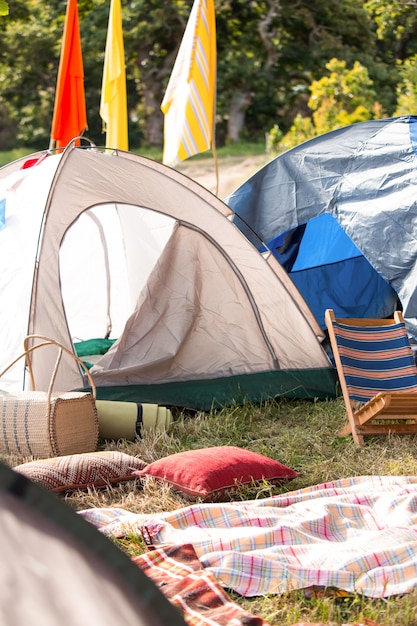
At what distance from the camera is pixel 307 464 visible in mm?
3889

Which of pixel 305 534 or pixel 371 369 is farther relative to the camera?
pixel 371 369

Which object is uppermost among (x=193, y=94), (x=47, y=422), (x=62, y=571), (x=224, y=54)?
Answer: (x=224, y=54)

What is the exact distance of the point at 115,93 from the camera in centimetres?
759

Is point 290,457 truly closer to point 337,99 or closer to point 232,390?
point 232,390

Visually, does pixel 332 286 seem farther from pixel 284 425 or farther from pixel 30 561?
pixel 30 561

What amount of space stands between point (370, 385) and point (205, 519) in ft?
5.69

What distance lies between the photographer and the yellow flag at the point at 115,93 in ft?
24.6

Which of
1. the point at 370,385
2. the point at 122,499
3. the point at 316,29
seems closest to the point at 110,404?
the point at 122,499

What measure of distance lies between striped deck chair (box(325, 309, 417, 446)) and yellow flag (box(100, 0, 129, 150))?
3.50 m

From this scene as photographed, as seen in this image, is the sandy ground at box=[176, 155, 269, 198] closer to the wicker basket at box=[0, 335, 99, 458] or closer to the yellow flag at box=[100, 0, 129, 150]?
the yellow flag at box=[100, 0, 129, 150]

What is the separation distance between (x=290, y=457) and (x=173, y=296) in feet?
5.30

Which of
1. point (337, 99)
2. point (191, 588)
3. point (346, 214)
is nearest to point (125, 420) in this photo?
point (191, 588)

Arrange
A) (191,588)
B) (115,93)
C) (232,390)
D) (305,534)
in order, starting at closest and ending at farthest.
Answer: (191,588) → (305,534) → (232,390) → (115,93)

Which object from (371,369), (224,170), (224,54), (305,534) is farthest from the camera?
(224,54)
